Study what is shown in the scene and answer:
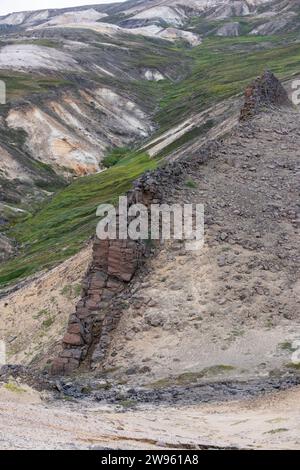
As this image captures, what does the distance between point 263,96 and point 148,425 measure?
1106 inches

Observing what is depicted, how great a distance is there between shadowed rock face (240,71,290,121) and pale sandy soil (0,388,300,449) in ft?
74.4

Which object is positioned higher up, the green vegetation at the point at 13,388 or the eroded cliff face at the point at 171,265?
the eroded cliff face at the point at 171,265

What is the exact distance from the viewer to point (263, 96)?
44.4 metres

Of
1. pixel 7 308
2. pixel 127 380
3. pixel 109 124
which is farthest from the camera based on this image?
pixel 109 124

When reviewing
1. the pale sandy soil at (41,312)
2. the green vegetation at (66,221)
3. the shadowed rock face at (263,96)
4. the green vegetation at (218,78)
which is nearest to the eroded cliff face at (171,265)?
the pale sandy soil at (41,312)

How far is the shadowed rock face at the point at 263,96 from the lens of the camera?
4278 cm

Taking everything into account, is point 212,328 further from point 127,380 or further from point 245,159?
point 245,159

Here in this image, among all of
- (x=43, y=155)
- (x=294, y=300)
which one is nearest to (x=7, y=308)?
(x=294, y=300)

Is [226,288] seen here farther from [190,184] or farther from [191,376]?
[190,184]

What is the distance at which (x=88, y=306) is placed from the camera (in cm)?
3033

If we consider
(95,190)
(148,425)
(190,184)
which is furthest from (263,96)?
(95,190)

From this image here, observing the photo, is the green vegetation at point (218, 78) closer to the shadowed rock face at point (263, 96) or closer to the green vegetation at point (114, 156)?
the green vegetation at point (114, 156)

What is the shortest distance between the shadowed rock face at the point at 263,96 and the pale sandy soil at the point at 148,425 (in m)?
22.7
